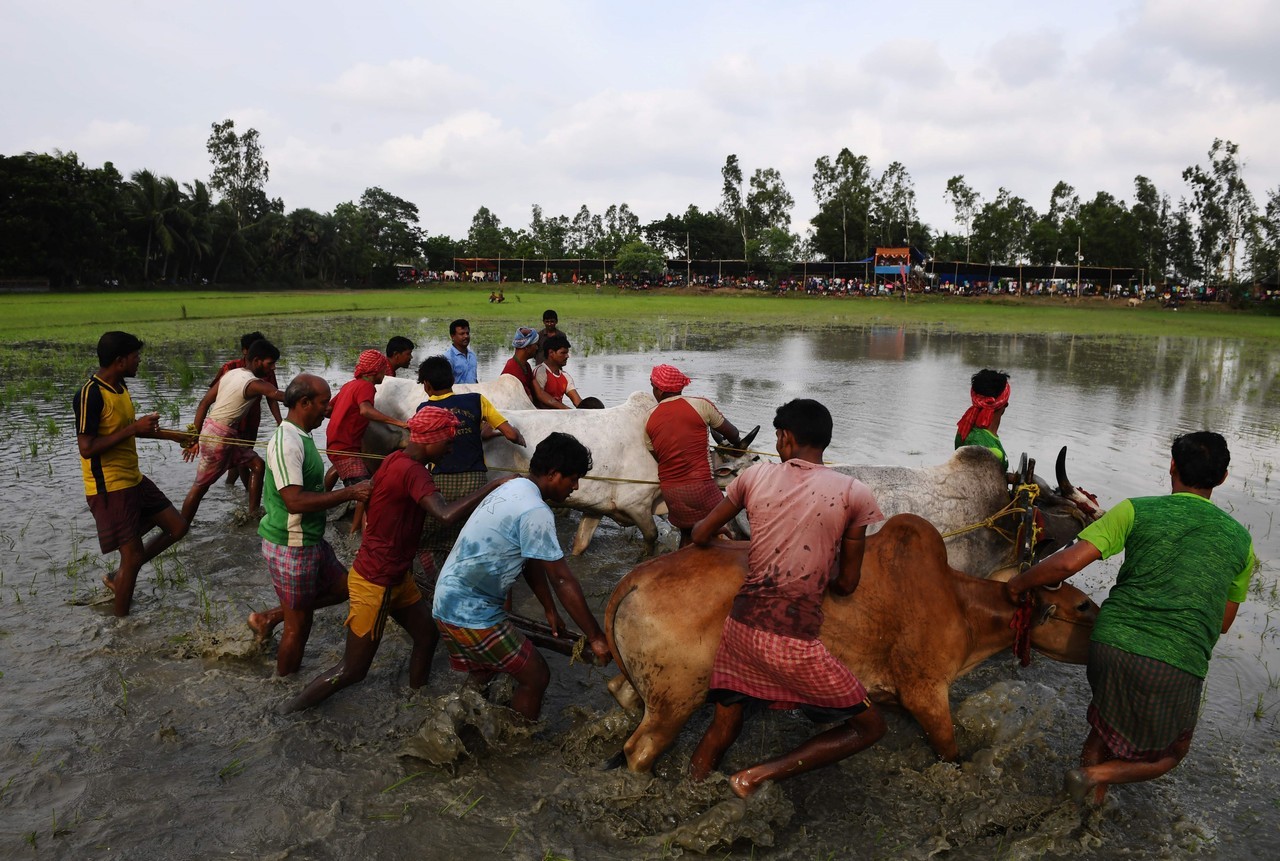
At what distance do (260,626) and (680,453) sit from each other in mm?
2953

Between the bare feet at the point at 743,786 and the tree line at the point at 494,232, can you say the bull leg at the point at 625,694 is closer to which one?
the bare feet at the point at 743,786

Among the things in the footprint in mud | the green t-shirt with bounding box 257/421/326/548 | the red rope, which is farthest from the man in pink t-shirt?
the green t-shirt with bounding box 257/421/326/548

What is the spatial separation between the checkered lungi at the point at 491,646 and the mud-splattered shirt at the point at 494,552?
4 centimetres

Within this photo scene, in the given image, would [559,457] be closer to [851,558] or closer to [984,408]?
[851,558]

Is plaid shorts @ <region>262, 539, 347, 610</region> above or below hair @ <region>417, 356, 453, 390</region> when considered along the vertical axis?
below

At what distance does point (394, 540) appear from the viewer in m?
4.31

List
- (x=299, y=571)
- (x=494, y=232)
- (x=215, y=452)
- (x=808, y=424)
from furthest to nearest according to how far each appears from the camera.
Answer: (x=494, y=232), (x=215, y=452), (x=299, y=571), (x=808, y=424)

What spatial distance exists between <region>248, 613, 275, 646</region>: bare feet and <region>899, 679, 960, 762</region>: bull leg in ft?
12.1

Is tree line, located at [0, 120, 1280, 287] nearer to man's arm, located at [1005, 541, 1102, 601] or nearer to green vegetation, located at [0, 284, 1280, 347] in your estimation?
green vegetation, located at [0, 284, 1280, 347]

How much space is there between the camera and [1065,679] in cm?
515

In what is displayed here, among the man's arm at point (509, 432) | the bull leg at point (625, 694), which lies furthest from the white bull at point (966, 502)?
the man's arm at point (509, 432)

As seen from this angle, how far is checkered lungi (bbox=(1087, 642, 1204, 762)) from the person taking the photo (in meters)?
3.42

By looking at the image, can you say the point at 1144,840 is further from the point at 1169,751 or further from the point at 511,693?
the point at 511,693

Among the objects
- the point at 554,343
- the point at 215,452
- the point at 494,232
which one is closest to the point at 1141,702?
the point at 554,343
